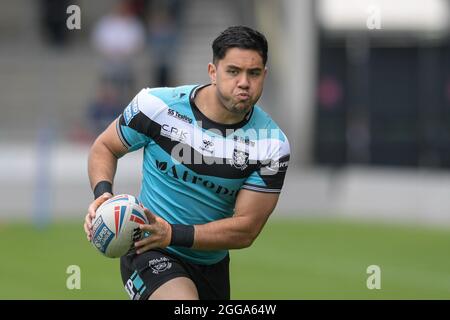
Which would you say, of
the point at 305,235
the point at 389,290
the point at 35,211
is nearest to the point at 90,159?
the point at 389,290

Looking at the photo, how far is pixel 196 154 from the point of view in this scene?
7820 millimetres

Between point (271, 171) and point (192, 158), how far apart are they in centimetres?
54

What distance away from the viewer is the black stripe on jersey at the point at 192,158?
7801mm

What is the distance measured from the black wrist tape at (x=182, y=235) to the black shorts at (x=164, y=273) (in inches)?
12.6

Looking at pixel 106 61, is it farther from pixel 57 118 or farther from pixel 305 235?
pixel 305 235

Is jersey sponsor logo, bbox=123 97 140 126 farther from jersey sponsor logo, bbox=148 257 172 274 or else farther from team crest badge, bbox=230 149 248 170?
jersey sponsor logo, bbox=148 257 172 274

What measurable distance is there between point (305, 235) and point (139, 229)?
11.5 m

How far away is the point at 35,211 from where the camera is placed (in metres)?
20.0

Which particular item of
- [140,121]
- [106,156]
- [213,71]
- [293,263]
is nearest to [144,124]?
[140,121]

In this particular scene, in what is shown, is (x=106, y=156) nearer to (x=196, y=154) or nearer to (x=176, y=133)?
(x=176, y=133)

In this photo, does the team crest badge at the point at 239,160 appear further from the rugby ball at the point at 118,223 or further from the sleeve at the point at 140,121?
the rugby ball at the point at 118,223

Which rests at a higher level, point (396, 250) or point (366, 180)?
point (366, 180)

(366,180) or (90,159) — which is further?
(366,180)

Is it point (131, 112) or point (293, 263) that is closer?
point (131, 112)
